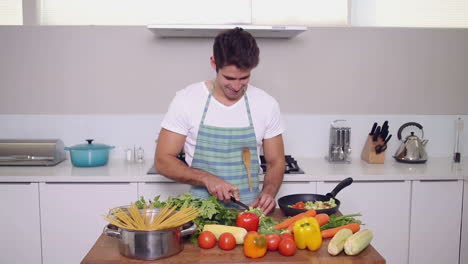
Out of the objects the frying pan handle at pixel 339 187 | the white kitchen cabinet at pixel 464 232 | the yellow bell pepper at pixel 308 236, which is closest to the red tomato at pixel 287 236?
the yellow bell pepper at pixel 308 236

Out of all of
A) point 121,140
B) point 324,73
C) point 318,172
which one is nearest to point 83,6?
point 121,140

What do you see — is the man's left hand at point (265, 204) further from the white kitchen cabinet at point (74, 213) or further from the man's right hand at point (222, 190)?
the white kitchen cabinet at point (74, 213)

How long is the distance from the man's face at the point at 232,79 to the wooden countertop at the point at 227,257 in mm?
698

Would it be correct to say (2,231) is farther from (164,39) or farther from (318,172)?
(318,172)

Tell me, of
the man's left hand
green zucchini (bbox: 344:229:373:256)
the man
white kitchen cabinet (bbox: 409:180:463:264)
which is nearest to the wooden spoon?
the man

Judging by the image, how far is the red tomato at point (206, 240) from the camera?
1.65 metres

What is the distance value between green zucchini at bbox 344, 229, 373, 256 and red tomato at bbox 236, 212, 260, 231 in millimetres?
313

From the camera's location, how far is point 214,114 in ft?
7.50

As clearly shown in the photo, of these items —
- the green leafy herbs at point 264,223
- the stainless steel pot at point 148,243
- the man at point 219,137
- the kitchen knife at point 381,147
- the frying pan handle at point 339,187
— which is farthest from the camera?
the kitchen knife at point 381,147

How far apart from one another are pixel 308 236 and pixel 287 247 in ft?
0.30

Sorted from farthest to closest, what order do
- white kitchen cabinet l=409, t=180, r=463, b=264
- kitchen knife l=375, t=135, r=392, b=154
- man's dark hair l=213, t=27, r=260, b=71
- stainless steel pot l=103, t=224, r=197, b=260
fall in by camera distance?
1. kitchen knife l=375, t=135, r=392, b=154
2. white kitchen cabinet l=409, t=180, r=463, b=264
3. man's dark hair l=213, t=27, r=260, b=71
4. stainless steel pot l=103, t=224, r=197, b=260

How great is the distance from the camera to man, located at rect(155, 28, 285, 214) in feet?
7.35

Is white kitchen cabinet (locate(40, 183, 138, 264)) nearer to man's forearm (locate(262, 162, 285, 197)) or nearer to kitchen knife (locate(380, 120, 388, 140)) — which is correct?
man's forearm (locate(262, 162, 285, 197))

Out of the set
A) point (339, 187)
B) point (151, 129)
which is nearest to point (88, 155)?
point (151, 129)
